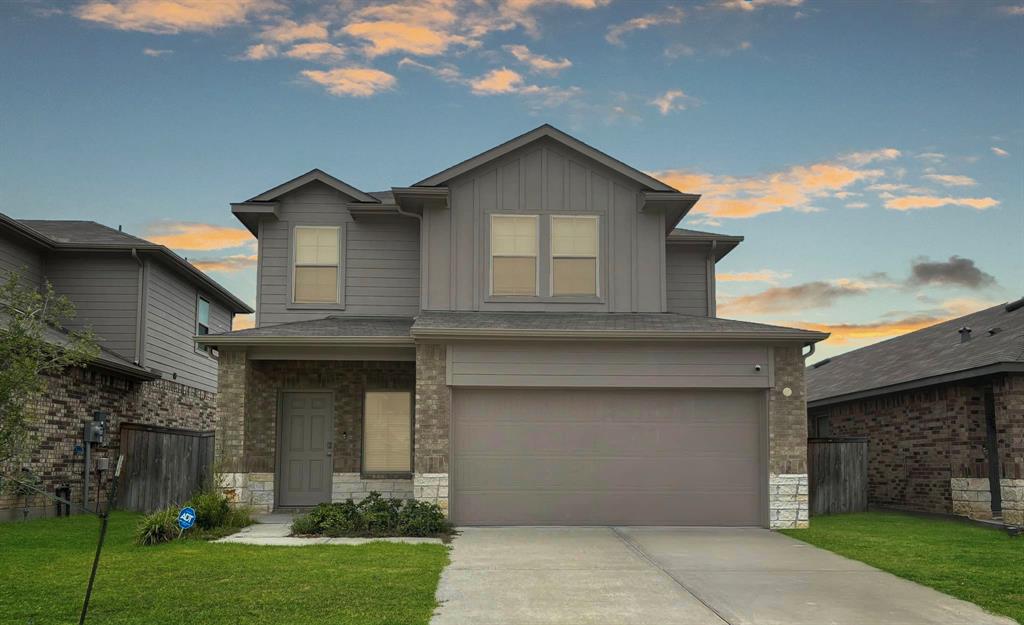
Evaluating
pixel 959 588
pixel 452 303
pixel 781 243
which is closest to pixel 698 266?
pixel 781 243

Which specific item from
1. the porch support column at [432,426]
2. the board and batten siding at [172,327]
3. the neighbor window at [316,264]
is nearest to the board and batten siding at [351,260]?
the neighbor window at [316,264]

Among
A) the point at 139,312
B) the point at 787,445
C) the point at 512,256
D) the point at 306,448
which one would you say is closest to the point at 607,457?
the point at 787,445

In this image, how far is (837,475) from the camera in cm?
1692

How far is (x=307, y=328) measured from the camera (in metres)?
15.4

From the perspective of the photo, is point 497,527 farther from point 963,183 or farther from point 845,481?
point 963,183

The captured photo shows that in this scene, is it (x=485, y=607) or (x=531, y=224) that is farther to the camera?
(x=531, y=224)

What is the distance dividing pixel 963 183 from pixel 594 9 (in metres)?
8.67

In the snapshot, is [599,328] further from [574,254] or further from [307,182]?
[307,182]

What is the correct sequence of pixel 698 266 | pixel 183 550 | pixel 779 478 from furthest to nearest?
pixel 698 266, pixel 779 478, pixel 183 550

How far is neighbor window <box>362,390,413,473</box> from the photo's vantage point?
53.1 feet

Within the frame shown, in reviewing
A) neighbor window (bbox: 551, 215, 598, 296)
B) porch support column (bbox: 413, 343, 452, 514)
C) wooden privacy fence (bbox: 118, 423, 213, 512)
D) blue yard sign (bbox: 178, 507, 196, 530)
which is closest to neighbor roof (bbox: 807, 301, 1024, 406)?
neighbor window (bbox: 551, 215, 598, 296)

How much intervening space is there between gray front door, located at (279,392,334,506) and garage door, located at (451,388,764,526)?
3285 mm

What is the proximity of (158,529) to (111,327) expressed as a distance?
8160 mm

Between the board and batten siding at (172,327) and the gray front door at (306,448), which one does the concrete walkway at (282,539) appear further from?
the board and batten siding at (172,327)
